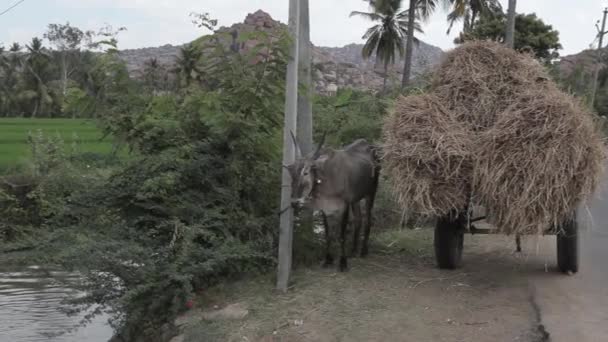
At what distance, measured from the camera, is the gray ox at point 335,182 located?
8.26 meters

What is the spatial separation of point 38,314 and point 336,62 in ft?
255

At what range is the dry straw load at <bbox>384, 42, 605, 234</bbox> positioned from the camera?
24.8 ft

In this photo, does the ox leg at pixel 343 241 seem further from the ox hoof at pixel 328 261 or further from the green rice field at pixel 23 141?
the green rice field at pixel 23 141

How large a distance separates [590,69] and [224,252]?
46.3 metres

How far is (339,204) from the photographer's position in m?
8.91

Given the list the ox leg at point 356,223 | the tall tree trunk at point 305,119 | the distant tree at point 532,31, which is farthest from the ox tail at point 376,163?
the distant tree at point 532,31

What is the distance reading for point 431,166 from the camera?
7789mm

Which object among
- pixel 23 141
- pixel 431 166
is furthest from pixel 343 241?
pixel 23 141

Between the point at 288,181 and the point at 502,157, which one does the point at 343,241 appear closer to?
the point at 288,181

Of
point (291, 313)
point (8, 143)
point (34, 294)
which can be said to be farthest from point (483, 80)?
point (8, 143)

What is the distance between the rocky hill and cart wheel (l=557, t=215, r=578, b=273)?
267cm

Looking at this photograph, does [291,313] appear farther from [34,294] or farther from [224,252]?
[34,294]

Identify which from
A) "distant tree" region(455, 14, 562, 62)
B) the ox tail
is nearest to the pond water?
the ox tail

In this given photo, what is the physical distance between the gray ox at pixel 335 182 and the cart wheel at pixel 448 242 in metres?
1.07
